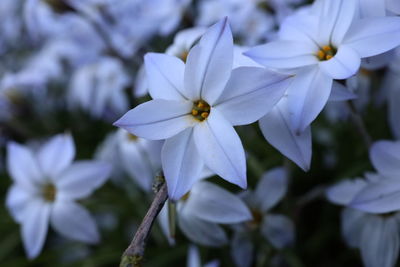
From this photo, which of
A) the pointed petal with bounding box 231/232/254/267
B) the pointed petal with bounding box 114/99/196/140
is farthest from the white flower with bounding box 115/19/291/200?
the pointed petal with bounding box 231/232/254/267

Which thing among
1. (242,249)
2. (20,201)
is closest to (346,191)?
(242,249)

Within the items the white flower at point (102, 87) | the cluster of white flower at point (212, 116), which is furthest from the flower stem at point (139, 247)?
the white flower at point (102, 87)

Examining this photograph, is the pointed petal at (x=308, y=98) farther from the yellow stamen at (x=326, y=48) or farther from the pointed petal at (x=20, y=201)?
the pointed petal at (x=20, y=201)

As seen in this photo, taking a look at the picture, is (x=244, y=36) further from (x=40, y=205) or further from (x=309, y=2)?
(x=40, y=205)

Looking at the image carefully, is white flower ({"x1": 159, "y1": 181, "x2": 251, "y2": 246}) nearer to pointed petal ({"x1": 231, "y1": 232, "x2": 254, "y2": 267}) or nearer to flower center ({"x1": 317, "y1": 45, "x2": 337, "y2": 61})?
pointed petal ({"x1": 231, "y1": 232, "x2": 254, "y2": 267})

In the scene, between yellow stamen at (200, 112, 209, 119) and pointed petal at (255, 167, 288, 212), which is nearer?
yellow stamen at (200, 112, 209, 119)
